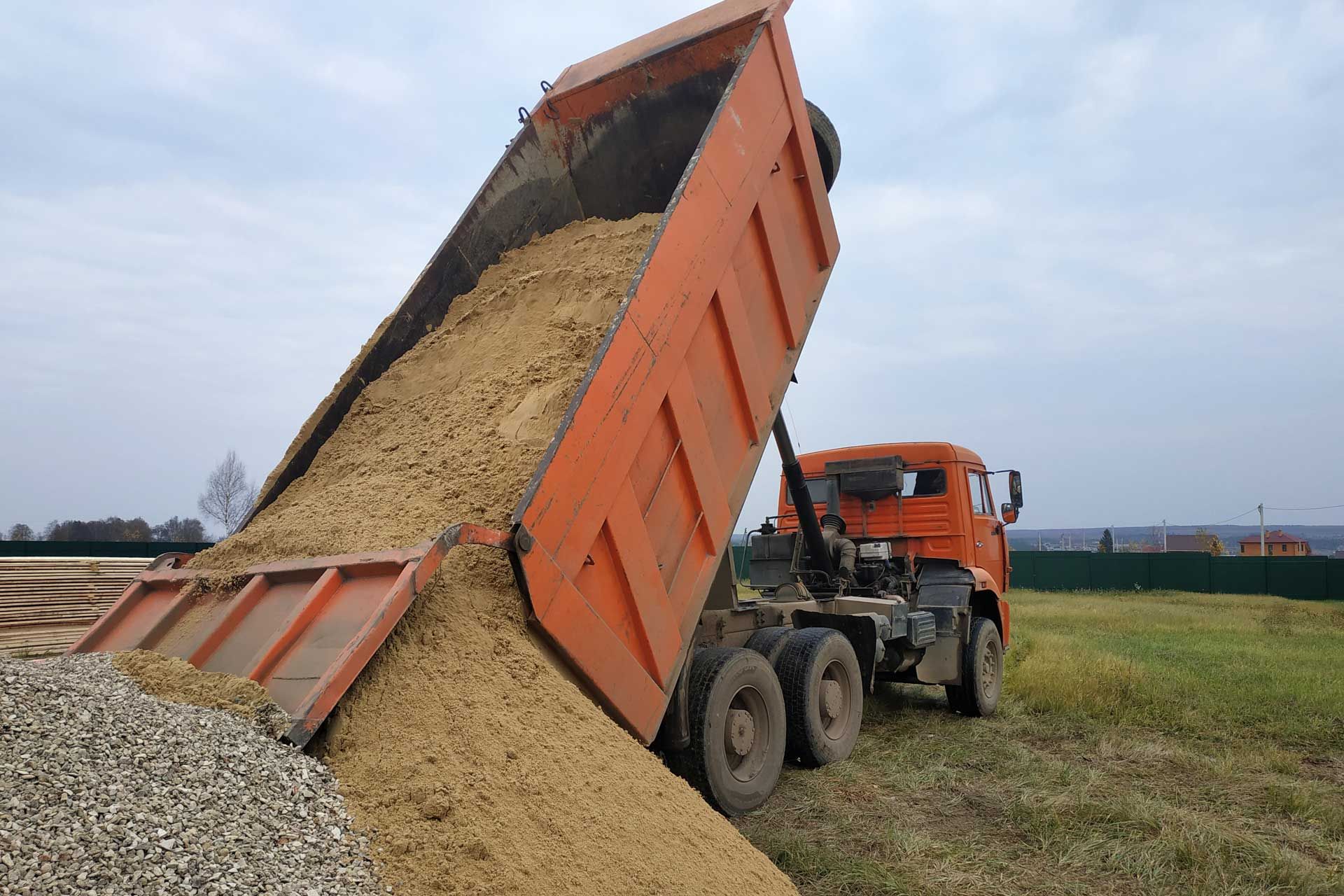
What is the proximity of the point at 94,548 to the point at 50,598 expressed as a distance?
13203 mm

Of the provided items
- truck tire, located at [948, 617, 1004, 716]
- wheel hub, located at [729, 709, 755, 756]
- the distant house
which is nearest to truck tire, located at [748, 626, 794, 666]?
wheel hub, located at [729, 709, 755, 756]

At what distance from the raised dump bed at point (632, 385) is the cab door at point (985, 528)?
164 inches

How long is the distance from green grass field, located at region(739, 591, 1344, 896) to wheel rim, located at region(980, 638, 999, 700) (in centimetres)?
24

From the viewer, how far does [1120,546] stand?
201 feet

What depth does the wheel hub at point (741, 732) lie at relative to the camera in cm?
504

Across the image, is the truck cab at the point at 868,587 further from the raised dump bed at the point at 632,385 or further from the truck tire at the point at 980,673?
the raised dump bed at the point at 632,385

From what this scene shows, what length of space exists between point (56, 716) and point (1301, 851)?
5.45 meters

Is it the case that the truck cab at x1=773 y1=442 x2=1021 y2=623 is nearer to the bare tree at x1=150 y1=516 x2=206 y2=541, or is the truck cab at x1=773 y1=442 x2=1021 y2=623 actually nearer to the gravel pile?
the gravel pile

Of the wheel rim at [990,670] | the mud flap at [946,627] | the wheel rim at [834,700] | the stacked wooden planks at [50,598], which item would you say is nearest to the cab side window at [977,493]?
the mud flap at [946,627]

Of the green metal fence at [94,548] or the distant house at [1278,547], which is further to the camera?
the distant house at [1278,547]

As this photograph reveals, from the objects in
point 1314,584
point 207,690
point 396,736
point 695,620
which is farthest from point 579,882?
point 1314,584

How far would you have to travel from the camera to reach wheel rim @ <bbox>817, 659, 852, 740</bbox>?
6.21 m

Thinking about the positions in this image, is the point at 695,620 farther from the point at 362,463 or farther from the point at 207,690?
the point at 207,690

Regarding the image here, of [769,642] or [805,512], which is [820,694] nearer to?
[769,642]
